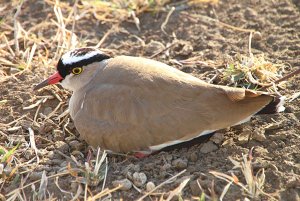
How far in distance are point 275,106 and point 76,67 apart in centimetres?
181

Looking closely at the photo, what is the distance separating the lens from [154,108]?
4461mm

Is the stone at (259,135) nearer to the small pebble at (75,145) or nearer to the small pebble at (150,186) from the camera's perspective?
the small pebble at (150,186)

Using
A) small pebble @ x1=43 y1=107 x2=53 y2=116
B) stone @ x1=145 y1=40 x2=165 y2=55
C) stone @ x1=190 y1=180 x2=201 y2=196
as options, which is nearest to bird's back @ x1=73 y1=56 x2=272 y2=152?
stone @ x1=190 y1=180 x2=201 y2=196

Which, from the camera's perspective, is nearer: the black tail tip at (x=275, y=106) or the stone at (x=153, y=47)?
the black tail tip at (x=275, y=106)

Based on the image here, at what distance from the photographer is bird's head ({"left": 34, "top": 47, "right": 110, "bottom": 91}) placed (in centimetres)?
512

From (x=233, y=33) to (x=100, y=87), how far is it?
1903mm

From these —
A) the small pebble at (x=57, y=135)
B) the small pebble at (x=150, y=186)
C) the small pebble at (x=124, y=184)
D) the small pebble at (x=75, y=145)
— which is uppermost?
the small pebble at (x=150, y=186)

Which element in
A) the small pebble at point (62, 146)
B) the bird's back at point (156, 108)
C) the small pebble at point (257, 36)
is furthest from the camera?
the small pebble at point (257, 36)

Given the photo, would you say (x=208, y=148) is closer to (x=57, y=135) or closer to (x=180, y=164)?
(x=180, y=164)

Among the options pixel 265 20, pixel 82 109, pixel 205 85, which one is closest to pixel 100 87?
pixel 82 109

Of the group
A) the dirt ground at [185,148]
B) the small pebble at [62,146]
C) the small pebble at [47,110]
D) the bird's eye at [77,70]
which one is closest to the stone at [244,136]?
the dirt ground at [185,148]

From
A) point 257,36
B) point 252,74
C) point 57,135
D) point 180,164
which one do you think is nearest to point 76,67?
point 57,135

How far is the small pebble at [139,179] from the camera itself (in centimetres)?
430

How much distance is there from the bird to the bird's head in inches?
12.1
